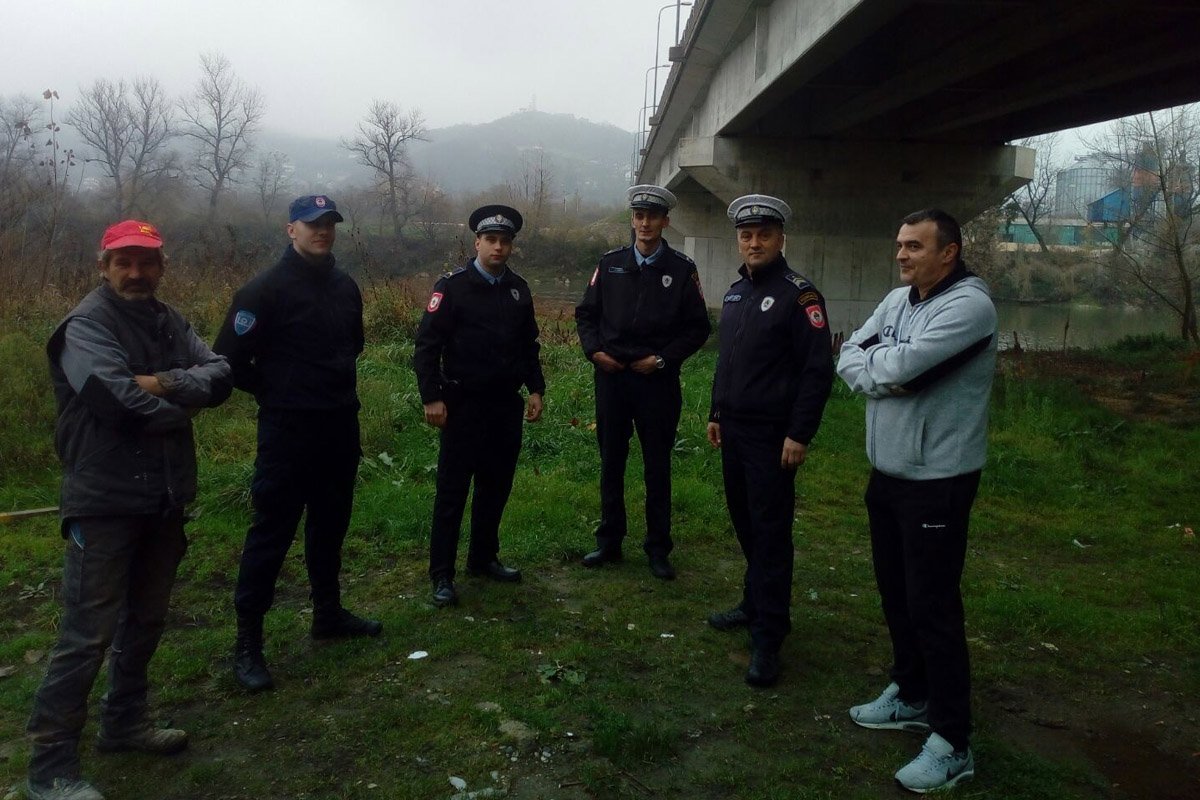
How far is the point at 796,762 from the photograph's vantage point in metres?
3.30

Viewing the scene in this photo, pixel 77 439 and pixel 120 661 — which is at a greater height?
pixel 77 439

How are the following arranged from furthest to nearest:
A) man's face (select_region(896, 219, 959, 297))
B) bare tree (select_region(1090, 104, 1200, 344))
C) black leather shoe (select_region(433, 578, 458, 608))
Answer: bare tree (select_region(1090, 104, 1200, 344)) < black leather shoe (select_region(433, 578, 458, 608)) < man's face (select_region(896, 219, 959, 297))

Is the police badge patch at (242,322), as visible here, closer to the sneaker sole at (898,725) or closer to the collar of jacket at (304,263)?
the collar of jacket at (304,263)

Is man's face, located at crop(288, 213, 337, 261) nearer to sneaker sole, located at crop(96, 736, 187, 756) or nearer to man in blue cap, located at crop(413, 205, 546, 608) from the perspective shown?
man in blue cap, located at crop(413, 205, 546, 608)

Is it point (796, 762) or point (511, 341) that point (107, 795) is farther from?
point (511, 341)

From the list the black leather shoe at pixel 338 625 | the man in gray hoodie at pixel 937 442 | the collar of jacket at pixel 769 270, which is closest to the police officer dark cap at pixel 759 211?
the collar of jacket at pixel 769 270

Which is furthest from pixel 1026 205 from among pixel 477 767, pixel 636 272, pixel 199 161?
pixel 199 161

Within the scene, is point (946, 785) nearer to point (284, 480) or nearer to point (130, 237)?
point (284, 480)

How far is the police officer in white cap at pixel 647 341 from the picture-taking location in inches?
203

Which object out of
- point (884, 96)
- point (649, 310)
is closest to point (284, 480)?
point (649, 310)

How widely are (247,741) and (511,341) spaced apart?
7.68ft

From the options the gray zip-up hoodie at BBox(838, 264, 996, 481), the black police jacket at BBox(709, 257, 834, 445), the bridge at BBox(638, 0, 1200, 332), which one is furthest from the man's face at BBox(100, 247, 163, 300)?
the bridge at BBox(638, 0, 1200, 332)

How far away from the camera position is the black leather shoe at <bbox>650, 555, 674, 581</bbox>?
17.3 feet

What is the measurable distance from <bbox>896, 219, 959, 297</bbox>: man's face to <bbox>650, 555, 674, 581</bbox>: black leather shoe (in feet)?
8.43
